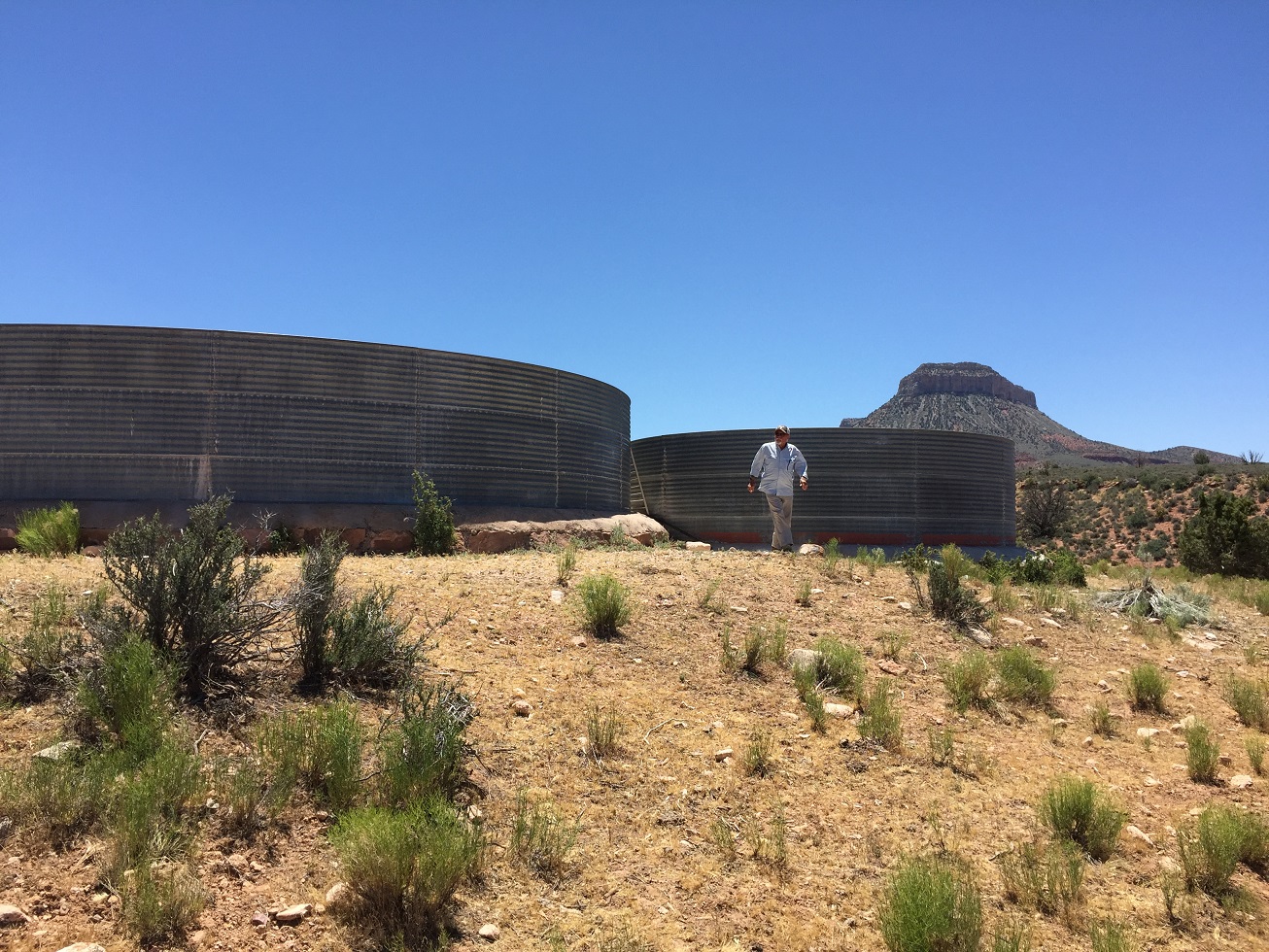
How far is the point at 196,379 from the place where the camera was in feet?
42.3

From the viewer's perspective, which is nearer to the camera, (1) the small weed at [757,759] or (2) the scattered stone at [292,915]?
(2) the scattered stone at [292,915]

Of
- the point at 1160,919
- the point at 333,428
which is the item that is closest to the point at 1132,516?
the point at 333,428

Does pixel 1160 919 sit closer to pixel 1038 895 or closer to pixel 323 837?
pixel 1038 895

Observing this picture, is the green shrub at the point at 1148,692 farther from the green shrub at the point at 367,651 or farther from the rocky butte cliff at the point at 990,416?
the rocky butte cliff at the point at 990,416

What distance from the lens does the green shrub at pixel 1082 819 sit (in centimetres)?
514

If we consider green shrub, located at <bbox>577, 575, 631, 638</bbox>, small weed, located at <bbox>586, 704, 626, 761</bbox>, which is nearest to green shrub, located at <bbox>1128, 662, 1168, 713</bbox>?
green shrub, located at <bbox>577, 575, 631, 638</bbox>

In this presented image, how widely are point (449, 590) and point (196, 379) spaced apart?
679 cm

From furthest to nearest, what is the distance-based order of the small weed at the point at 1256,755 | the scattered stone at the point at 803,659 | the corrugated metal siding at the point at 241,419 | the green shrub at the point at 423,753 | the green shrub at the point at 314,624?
the corrugated metal siding at the point at 241,419 < the scattered stone at the point at 803,659 < the small weed at the point at 1256,755 < the green shrub at the point at 314,624 < the green shrub at the point at 423,753

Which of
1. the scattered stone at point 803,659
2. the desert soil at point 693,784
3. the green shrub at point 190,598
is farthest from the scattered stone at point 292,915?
the scattered stone at point 803,659

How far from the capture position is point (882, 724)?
641cm

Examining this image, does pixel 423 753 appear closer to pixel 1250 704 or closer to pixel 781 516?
pixel 1250 704

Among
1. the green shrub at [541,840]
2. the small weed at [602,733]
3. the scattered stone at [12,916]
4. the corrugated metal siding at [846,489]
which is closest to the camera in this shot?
the scattered stone at [12,916]

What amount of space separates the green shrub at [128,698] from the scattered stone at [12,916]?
1.09 metres

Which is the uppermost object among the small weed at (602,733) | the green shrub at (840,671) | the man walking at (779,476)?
the man walking at (779,476)
